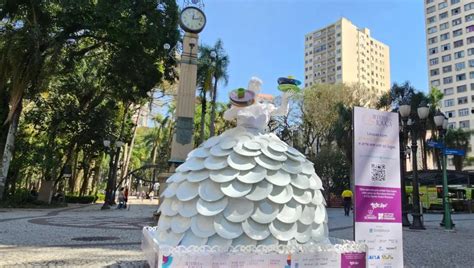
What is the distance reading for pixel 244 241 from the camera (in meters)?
3.42

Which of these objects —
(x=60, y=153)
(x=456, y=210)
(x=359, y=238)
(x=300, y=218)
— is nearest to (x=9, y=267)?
(x=300, y=218)

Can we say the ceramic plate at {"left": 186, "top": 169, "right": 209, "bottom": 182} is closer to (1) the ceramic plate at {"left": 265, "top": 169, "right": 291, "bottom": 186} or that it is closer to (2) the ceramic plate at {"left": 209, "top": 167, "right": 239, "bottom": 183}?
(2) the ceramic plate at {"left": 209, "top": 167, "right": 239, "bottom": 183}

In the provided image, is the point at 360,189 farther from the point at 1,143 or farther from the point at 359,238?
the point at 1,143

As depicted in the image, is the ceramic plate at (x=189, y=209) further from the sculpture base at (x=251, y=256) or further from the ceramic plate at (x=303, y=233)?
the ceramic plate at (x=303, y=233)

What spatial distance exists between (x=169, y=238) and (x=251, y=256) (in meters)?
0.82

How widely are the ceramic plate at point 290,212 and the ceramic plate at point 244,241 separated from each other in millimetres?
315

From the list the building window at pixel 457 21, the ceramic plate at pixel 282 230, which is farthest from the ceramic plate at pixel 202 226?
the building window at pixel 457 21

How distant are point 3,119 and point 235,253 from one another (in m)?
23.2

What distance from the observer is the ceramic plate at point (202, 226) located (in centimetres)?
344

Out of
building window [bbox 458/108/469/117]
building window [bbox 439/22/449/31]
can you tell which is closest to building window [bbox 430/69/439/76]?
building window [bbox 439/22/449/31]

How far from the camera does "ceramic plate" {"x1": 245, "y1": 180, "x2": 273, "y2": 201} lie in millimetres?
3543

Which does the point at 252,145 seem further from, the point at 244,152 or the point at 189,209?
the point at 189,209

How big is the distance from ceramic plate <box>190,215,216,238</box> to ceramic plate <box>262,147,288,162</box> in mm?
840

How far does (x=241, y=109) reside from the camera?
4449mm
